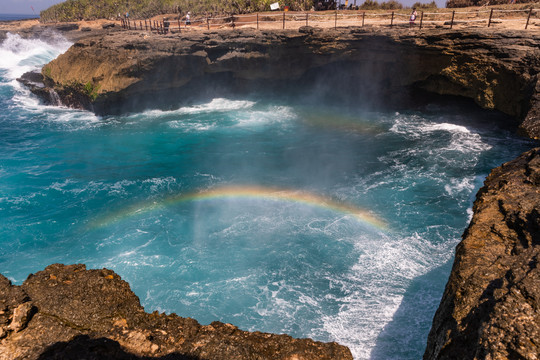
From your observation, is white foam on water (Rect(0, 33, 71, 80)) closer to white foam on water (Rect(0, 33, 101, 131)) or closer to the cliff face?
white foam on water (Rect(0, 33, 101, 131))

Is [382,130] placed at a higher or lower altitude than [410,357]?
higher

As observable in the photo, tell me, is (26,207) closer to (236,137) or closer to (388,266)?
(236,137)

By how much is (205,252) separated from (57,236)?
6.23 m

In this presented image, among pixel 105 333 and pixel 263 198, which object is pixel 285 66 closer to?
pixel 263 198

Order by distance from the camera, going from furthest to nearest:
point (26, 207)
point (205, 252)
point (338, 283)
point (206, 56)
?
1. point (206, 56)
2. point (26, 207)
3. point (205, 252)
4. point (338, 283)

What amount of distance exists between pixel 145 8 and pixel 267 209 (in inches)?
2010

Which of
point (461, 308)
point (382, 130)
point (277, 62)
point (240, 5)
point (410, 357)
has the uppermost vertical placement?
point (240, 5)

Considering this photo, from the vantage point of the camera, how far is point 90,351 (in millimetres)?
4465

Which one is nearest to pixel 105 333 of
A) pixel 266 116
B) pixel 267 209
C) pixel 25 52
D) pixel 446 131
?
pixel 267 209

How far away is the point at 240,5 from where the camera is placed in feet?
136

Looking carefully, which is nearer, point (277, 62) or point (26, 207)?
point (26, 207)

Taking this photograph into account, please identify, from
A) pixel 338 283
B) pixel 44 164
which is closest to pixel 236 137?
pixel 44 164

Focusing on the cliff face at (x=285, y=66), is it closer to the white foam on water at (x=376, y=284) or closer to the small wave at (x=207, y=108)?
the small wave at (x=207, y=108)

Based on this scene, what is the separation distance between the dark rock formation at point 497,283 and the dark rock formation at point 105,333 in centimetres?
160
